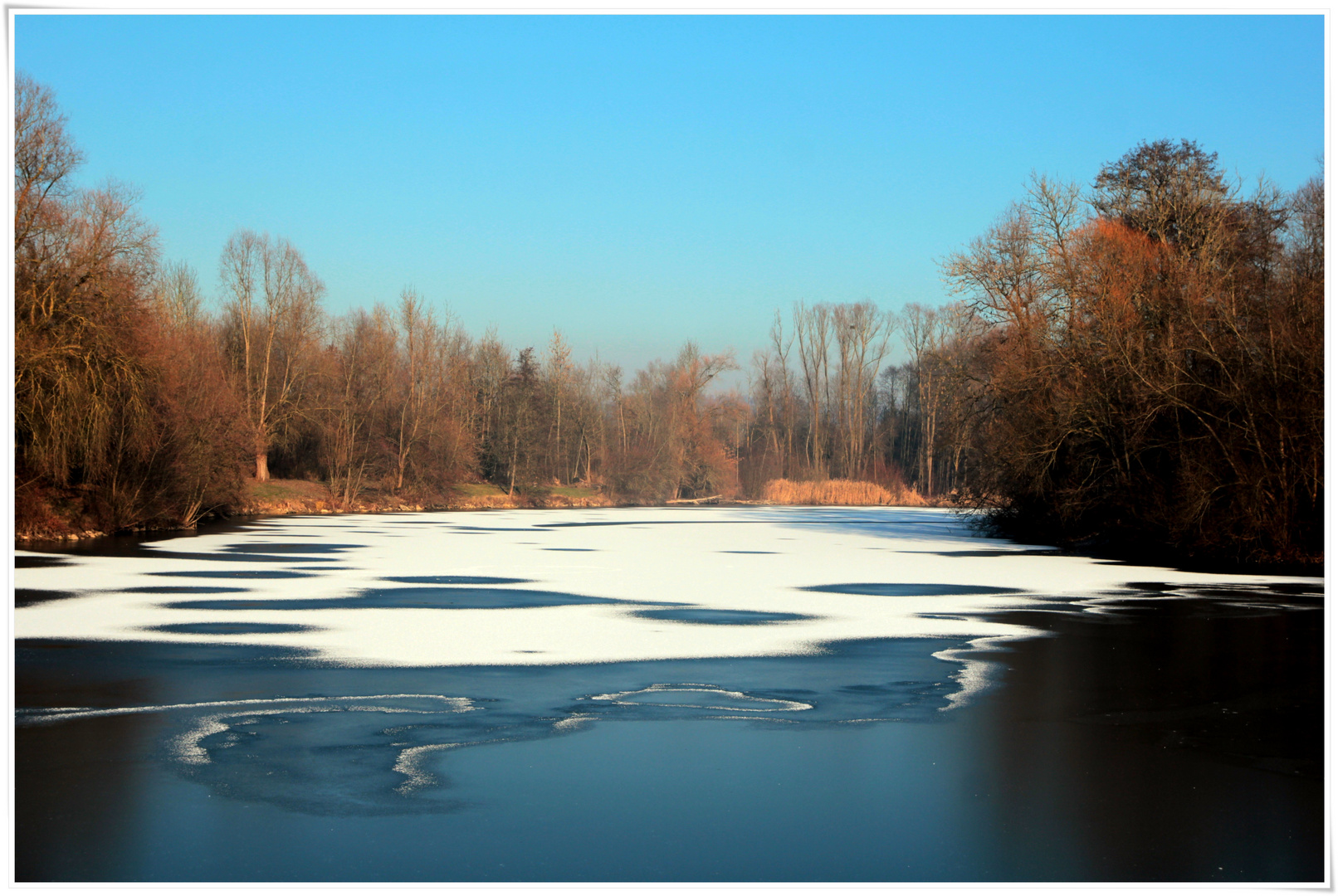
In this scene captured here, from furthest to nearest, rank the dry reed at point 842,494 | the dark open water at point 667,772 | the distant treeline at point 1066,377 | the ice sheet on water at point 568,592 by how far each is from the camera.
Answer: the dry reed at point 842,494
the distant treeline at point 1066,377
the ice sheet on water at point 568,592
the dark open water at point 667,772

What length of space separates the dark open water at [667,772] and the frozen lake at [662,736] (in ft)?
0.08

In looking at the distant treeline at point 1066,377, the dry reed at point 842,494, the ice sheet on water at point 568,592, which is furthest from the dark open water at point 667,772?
the dry reed at point 842,494

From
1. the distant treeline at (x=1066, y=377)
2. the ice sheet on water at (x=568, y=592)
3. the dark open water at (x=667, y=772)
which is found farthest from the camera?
the distant treeline at (x=1066, y=377)

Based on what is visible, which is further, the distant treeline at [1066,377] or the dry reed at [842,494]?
the dry reed at [842,494]

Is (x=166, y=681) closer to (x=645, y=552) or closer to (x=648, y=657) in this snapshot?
(x=648, y=657)

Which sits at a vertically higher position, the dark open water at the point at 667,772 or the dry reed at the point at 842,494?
the dry reed at the point at 842,494

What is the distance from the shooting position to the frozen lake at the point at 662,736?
186 inches

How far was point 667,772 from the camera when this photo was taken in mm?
5953

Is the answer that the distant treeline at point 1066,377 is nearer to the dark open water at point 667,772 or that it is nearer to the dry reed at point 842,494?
the dark open water at point 667,772

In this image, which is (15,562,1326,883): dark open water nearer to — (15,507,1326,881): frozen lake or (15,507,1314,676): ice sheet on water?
(15,507,1326,881): frozen lake

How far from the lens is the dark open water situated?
463 cm

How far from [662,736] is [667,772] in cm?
79

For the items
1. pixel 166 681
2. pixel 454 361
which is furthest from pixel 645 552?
pixel 454 361

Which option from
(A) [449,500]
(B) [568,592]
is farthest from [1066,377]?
(A) [449,500]
